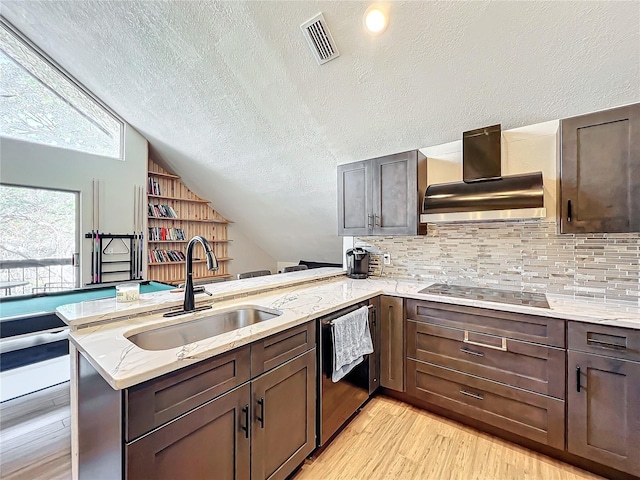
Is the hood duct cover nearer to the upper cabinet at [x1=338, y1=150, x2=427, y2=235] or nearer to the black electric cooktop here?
the upper cabinet at [x1=338, y1=150, x2=427, y2=235]

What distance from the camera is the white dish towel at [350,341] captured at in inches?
68.9

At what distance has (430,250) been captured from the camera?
2.76 m

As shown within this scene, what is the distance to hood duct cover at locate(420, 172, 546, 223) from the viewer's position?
1933 millimetres

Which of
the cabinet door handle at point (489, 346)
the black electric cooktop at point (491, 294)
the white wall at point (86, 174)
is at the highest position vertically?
the white wall at point (86, 174)

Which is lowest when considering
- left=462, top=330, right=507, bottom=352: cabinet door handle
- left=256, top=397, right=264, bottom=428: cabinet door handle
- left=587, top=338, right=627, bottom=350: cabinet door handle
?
left=256, top=397, right=264, bottom=428: cabinet door handle

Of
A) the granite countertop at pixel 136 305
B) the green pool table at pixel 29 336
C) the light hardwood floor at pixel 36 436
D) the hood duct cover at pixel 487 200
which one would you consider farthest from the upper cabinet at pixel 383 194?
the light hardwood floor at pixel 36 436

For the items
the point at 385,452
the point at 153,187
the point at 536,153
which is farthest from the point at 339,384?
the point at 153,187

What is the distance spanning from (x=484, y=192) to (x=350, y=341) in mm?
1469

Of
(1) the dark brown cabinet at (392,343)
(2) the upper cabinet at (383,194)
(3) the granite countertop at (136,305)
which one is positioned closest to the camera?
(3) the granite countertop at (136,305)

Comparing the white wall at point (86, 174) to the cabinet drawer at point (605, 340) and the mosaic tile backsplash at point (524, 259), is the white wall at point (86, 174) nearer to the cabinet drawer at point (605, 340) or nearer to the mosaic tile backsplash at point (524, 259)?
the mosaic tile backsplash at point (524, 259)

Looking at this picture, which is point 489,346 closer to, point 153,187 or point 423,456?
point 423,456

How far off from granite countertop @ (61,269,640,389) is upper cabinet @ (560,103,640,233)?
55 cm

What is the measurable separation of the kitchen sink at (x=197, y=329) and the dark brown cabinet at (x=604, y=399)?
178 centimetres

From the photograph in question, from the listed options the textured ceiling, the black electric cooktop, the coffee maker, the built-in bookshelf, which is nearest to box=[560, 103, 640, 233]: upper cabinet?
the textured ceiling
